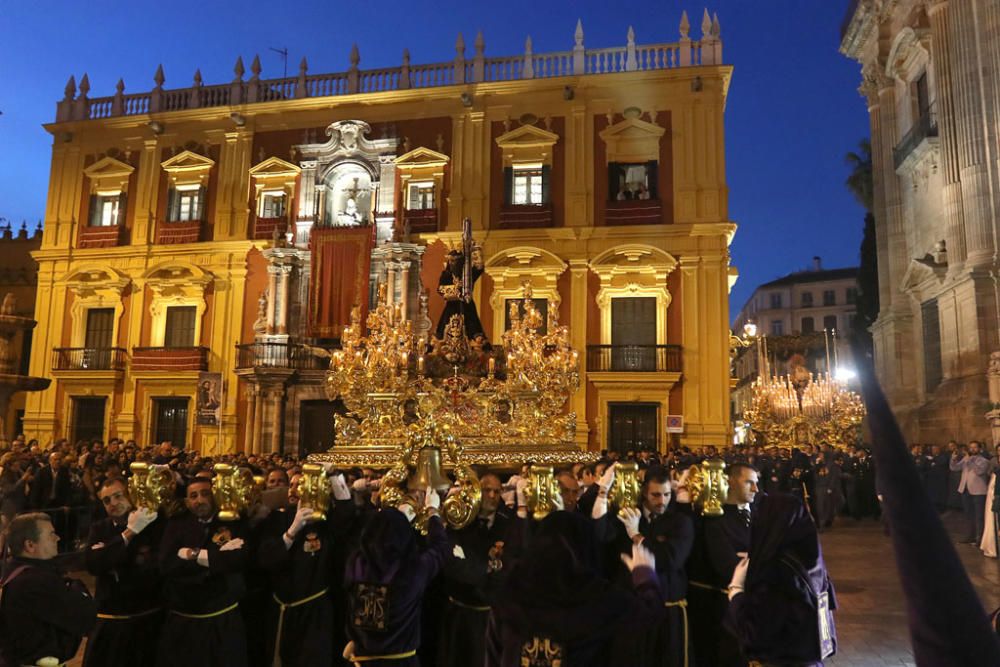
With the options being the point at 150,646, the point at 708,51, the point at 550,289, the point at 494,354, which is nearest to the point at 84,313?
the point at 550,289

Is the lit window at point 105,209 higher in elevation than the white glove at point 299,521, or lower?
higher

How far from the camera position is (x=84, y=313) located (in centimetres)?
2456

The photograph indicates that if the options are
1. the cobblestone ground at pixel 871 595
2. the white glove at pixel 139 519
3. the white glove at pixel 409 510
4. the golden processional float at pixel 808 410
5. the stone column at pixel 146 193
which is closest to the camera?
Answer: the white glove at pixel 139 519

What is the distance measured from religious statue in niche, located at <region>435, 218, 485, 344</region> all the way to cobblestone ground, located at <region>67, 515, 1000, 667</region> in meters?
7.12

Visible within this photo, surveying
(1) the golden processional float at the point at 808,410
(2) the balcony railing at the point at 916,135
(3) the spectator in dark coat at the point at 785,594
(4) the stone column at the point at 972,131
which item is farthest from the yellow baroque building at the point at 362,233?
(3) the spectator in dark coat at the point at 785,594

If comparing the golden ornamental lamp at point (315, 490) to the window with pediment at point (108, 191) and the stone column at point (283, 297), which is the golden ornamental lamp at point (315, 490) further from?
the window with pediment at point (108, 191)

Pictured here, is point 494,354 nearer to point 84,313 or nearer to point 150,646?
point 150,646

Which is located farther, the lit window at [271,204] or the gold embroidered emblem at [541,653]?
the lit window at [271,204]

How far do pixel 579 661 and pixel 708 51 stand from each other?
21.8 m

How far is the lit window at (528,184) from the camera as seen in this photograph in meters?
22.6

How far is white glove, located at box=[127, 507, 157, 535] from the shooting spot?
4.78m

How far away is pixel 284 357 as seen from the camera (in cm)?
2212

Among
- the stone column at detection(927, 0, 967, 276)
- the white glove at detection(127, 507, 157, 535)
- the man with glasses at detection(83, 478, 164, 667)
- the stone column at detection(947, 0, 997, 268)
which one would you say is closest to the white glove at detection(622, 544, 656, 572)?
the man with glasses at detection(83, 478, 164, 667)

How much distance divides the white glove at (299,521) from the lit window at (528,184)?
1854 cm
